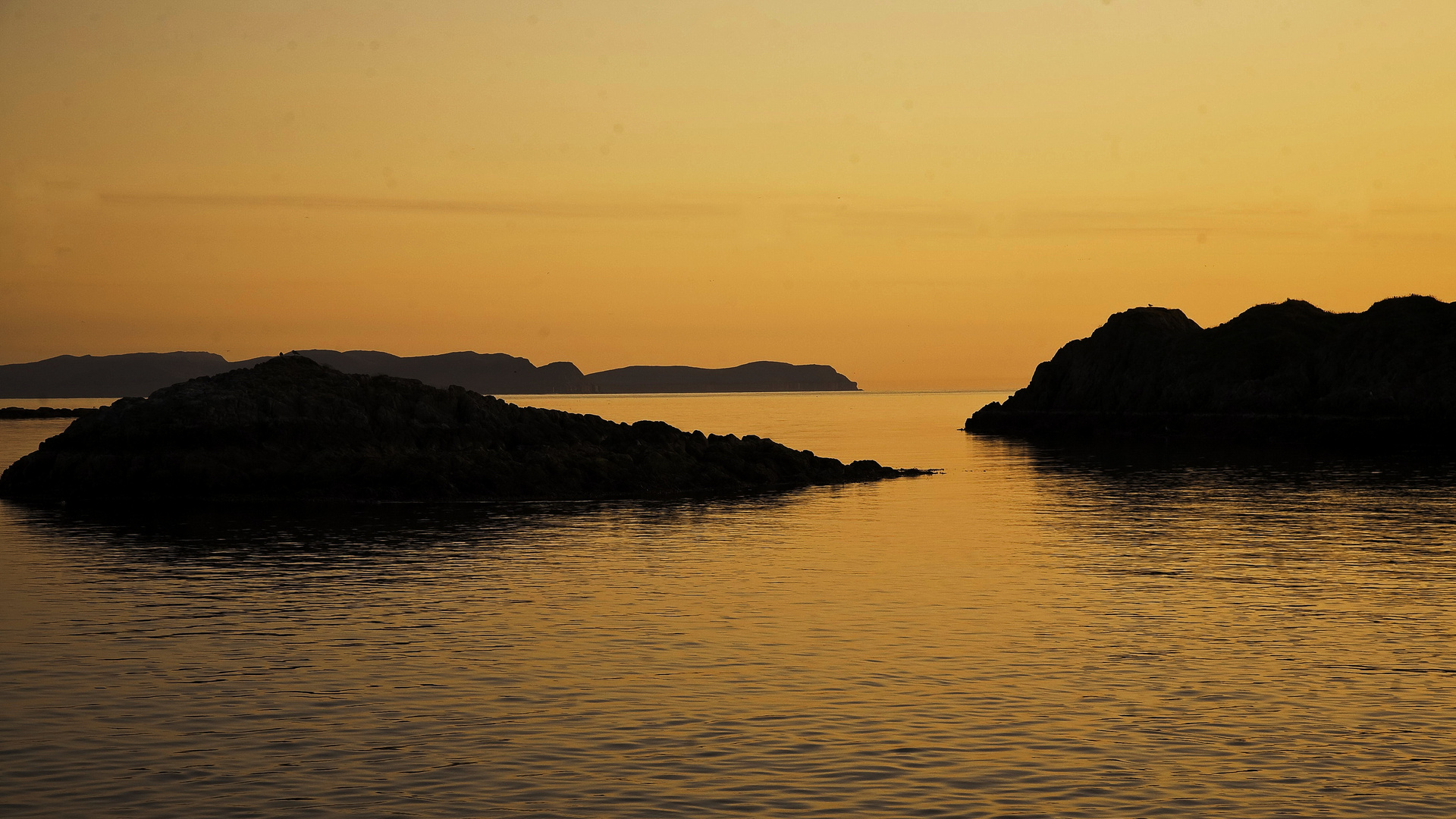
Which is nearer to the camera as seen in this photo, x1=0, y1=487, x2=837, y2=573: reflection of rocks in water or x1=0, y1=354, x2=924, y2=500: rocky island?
x1=0, y1=487, x2=837, y2=573: reflection of rocks in water

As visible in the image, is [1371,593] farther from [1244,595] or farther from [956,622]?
[956,622]

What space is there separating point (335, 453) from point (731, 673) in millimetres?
45765

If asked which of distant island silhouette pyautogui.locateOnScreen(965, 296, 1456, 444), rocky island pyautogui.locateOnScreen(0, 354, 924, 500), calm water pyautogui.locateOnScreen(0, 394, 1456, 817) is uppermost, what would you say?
distant island silhouette pyautogui.locateOnScreen(965, 296, 1456, 444)

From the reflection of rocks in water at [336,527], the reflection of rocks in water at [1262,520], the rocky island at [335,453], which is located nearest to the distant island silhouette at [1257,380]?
the reflection of rocks in water at [1262,520]

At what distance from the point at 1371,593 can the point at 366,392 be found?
52.6 metres

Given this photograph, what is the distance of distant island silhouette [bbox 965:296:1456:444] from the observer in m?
121

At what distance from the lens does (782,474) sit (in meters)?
73.4

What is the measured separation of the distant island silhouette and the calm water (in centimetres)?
8110

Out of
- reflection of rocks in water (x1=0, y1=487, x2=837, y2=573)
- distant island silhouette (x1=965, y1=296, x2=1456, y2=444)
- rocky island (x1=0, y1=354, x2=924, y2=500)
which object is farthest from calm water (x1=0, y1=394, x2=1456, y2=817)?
distant island silhouette (x1=965, y1=296, x2=1456, y2=444)

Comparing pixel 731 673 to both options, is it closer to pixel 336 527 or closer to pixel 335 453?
pixel 336 527

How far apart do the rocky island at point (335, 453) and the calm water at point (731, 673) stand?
46.8ft

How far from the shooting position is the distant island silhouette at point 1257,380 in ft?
397

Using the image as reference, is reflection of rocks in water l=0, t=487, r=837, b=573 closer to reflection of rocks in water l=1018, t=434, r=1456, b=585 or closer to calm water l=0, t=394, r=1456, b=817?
calm water l=0, t=394, r=1456, b=817

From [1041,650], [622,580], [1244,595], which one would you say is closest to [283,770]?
[1041,650]
